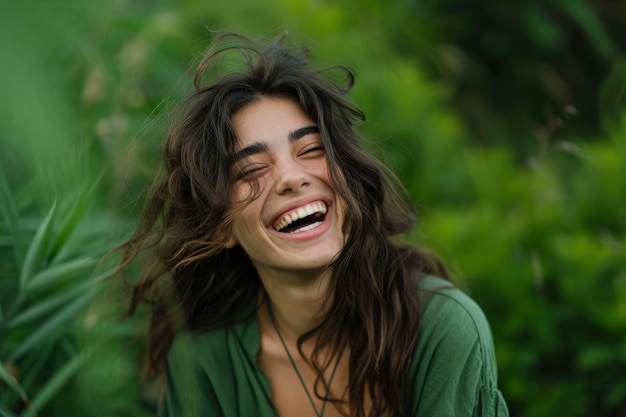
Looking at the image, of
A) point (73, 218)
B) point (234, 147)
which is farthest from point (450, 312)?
point (73, 218)

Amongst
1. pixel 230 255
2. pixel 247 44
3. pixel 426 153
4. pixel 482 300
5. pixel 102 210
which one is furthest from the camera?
pixel 426 153

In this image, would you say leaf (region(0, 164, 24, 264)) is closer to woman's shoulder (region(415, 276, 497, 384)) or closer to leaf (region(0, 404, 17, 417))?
leaf (region(0, 404, 17, 417))

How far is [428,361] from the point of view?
1.76m

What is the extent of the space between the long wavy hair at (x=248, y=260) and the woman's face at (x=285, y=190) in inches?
1.0

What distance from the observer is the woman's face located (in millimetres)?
1619

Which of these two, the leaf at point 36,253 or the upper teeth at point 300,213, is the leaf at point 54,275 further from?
the upper teeth at point 300,213

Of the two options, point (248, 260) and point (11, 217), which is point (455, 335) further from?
point (11, 217)

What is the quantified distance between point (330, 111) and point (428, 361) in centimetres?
56

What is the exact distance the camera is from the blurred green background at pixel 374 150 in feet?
6.02

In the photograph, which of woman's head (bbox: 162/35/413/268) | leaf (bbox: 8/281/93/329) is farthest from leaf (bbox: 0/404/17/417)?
woman's head (bbox: 162/35/413/268)

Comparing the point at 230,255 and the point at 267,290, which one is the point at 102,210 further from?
the point at 267,290

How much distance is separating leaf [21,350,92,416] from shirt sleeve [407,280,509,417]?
0.70 metres

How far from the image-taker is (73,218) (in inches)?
71.1

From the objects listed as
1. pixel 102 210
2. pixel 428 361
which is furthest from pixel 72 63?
pixel 428 361
